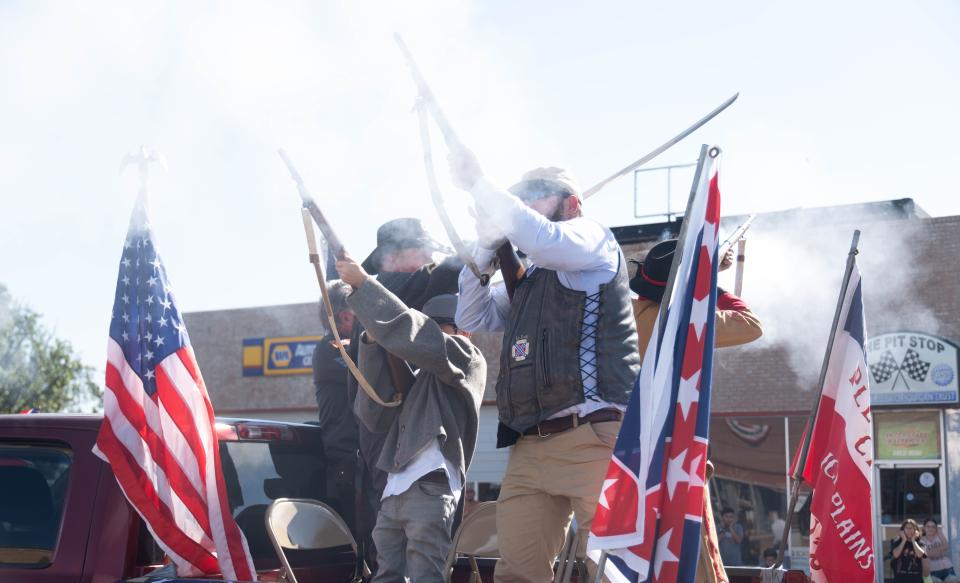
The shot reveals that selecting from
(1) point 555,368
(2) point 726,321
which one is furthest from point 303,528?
(2) point 726,321

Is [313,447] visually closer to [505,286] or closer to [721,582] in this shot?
Result: [505,286]

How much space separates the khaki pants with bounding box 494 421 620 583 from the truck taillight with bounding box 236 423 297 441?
1.09 metres

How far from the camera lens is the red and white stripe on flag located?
4145 mm

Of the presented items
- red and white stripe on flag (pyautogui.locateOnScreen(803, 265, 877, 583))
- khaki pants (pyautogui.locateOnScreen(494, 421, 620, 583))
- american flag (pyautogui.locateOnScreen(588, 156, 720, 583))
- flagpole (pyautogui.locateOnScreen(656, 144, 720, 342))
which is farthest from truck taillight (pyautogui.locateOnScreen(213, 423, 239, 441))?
red and white stripe on flag (pyautogui.locateOnScreen(803, 265, 877, 583))

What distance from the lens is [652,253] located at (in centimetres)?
446

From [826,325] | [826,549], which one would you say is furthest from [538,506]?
[826,325]

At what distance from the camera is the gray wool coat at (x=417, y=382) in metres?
3.72

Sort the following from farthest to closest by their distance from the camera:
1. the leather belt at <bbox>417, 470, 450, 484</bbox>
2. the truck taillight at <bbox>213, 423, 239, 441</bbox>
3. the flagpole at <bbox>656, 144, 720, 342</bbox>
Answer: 1. the truck taillight at <bbox>213, 423, 239, 441</bbox>
2. the leather belt at <bbox>417, 470, 450, 484</bbox>
3. the flagpole at <bbox>656, 144, 720, 342</bbox>

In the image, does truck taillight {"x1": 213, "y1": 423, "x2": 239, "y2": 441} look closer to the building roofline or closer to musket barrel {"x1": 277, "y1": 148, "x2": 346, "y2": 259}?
musket barrel {"x1": 277, "y1": 148, "x2": 346, "y2": 259}

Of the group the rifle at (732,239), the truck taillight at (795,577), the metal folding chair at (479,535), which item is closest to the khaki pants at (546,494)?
the metal folding chair at (479,535)

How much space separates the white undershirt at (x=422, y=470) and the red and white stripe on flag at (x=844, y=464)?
1413mm

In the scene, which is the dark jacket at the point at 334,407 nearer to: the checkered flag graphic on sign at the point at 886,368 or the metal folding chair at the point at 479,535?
the metal folding chair at the point at 479,535

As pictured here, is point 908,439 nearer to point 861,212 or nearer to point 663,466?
point 861,212

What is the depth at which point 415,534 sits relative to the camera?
372 cm
